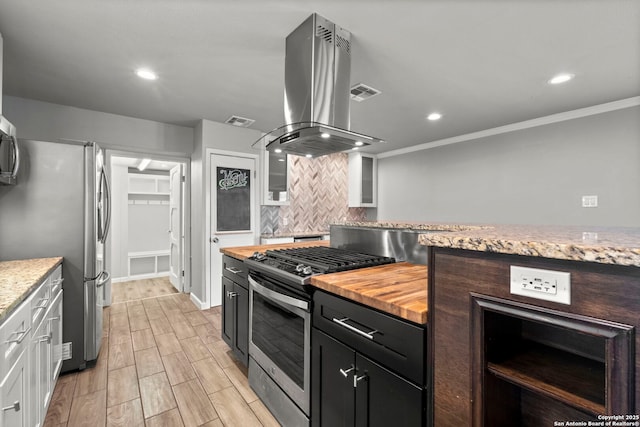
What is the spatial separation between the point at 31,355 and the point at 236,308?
3.84ft

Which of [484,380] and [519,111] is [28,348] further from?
[519,111]

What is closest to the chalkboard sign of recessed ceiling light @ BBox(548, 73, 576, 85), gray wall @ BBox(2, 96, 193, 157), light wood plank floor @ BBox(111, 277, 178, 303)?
gray wall @ BBox(2, 96, 193, 157)

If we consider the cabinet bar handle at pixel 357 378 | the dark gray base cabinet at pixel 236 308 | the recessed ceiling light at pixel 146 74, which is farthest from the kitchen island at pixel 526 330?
the recessed ceiling light at pixel 146 74

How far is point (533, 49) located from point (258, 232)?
3810mm

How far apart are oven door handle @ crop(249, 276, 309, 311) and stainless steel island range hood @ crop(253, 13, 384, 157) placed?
3.30ft

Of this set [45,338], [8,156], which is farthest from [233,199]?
[45,338]

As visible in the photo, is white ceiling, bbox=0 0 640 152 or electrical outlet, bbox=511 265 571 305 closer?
electrical outlet, bbox=511 265 571 305

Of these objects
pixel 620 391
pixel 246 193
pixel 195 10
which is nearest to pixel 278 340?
pixel 620 391

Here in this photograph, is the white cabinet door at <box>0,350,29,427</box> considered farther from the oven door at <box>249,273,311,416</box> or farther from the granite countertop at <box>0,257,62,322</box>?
the oven door at <box>249,273,311,416</box>

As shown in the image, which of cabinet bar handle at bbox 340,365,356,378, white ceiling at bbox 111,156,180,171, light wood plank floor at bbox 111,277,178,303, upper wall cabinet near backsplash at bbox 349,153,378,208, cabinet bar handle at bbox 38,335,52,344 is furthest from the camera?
upper wall cabinet near backsplash at bbox 349,153,378,208

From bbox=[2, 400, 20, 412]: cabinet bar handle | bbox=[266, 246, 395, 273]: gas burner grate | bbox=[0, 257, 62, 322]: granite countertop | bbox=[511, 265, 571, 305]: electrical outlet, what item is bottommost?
bbox=[2, 400, 20, 412]: cabinet bar handle

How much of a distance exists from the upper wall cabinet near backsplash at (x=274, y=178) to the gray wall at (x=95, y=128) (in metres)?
1.15

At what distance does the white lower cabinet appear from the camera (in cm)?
109

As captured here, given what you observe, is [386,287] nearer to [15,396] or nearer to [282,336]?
[282,336]
